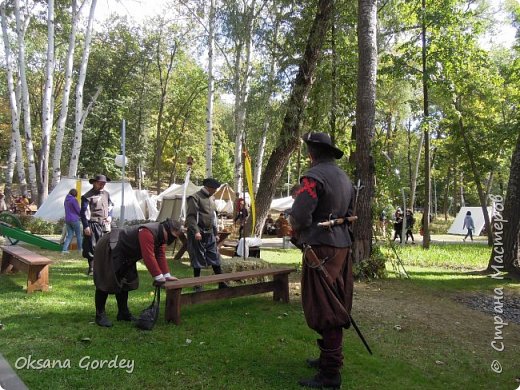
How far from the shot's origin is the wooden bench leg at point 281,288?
6.54 metres

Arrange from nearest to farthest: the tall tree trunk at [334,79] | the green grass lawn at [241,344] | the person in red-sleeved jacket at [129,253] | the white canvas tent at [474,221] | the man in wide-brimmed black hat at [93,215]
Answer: the green grass lawn at [241,344]
the person in red-sleeved jacket at [129,253]
the man in wide-brimmed black hat at [93,215]
the tall tree trunk at [334,79]
the white canvas tent at [474,221]

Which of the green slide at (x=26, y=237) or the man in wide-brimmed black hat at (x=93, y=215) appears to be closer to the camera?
the man in wide-brimmed black hat at (x=93, y=215)

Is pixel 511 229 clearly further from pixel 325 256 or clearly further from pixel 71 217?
pixel 71 217

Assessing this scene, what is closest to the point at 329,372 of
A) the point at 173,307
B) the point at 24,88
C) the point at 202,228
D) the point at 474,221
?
the point at 173,307

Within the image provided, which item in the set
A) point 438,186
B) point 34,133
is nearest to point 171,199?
point 34,133

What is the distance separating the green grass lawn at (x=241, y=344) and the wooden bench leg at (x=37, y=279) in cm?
16

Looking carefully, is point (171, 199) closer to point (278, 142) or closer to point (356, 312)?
point (278, 142)

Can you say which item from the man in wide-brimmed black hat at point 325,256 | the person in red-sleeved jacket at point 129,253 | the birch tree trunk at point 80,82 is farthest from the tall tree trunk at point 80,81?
the man in wide-brimmed black hat at point 325,256

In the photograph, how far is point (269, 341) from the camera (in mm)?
4777

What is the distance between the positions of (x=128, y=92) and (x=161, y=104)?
3.63 m

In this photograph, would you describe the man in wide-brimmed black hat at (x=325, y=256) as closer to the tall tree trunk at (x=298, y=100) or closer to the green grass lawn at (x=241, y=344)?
the green grass lawn at (x=241, y=344)

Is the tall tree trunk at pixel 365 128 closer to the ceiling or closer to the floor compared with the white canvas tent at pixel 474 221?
closer to the ceiling

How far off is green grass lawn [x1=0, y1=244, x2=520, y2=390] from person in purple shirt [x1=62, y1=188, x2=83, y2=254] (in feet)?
10.4

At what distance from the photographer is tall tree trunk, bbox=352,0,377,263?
→ 8641mm
